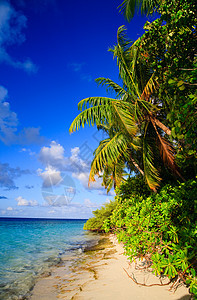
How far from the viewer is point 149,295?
3.40 meters

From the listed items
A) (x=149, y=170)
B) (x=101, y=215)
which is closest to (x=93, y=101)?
(x=149, y=170)

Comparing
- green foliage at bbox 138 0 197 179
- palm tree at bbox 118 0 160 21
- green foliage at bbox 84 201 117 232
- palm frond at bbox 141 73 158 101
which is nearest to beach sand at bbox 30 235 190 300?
green foliage at bbox 138 0 197 179

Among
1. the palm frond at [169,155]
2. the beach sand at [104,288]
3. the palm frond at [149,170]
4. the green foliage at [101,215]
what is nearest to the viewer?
the beach sand at [104,288]

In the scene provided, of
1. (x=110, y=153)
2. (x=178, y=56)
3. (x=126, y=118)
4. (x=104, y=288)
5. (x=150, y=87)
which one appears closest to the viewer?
(x=178, y=56)

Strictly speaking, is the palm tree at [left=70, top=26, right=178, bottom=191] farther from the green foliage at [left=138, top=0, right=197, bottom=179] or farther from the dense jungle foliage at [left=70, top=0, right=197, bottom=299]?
the green foliage at [left=138, top=0, right=197, bottom=179]

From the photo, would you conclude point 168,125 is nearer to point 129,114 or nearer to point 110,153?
point 129,114

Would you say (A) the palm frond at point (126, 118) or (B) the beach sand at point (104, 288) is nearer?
(B) the beach sand at point (104, 288)

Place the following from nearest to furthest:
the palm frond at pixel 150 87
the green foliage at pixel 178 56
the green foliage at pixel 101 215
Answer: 1. the green foliage at pixel 178 56
2. the palm frond at pixel 150 87
3. the green foliage at pixel 101 215

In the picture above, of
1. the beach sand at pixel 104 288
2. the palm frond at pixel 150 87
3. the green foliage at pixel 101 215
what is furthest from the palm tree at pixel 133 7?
the green foliage at pixel 101 215

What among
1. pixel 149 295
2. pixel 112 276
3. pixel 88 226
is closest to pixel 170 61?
pixel 149 295

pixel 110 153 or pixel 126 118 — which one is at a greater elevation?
pixel 126 118

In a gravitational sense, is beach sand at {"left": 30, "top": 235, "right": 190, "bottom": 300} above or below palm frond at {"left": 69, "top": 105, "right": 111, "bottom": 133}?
below

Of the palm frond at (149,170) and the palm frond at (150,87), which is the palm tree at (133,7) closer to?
the palm frond at (150,87)

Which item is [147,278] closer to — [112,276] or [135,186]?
[112,276]
